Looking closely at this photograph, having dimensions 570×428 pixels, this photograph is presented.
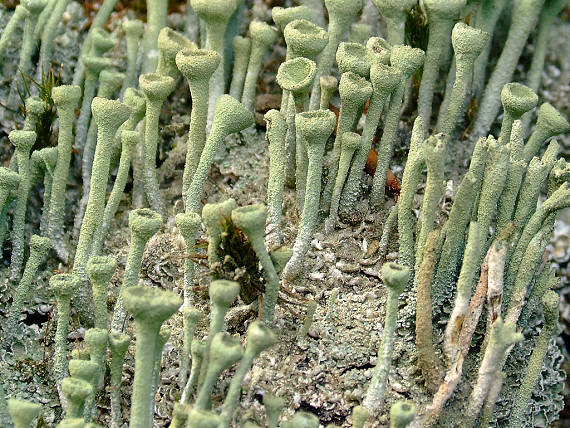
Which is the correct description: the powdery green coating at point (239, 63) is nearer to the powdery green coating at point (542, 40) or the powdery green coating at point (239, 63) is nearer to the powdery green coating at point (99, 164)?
the powdery green coating at point (99, 164)

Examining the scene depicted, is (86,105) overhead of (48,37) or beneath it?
beneath

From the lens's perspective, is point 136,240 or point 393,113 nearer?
point 136,240

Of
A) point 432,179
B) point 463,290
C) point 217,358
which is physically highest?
point 432,179

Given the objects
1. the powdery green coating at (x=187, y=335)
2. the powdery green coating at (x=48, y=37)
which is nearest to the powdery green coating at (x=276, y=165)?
the powdery green coating at (x=187, y=335)

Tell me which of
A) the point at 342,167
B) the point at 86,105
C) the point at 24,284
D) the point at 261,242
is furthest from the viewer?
the point at 86,105

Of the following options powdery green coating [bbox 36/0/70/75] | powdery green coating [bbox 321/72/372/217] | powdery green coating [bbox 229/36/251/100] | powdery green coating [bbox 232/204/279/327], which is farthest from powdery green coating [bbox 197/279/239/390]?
powdery green coating [bbox 36/0/70/75]

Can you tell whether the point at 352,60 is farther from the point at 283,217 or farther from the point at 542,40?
the point at 542,40

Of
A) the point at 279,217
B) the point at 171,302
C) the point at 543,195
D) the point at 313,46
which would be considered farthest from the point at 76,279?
the point at 543,195

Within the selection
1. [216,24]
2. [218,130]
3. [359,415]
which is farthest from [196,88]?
[359,415]
